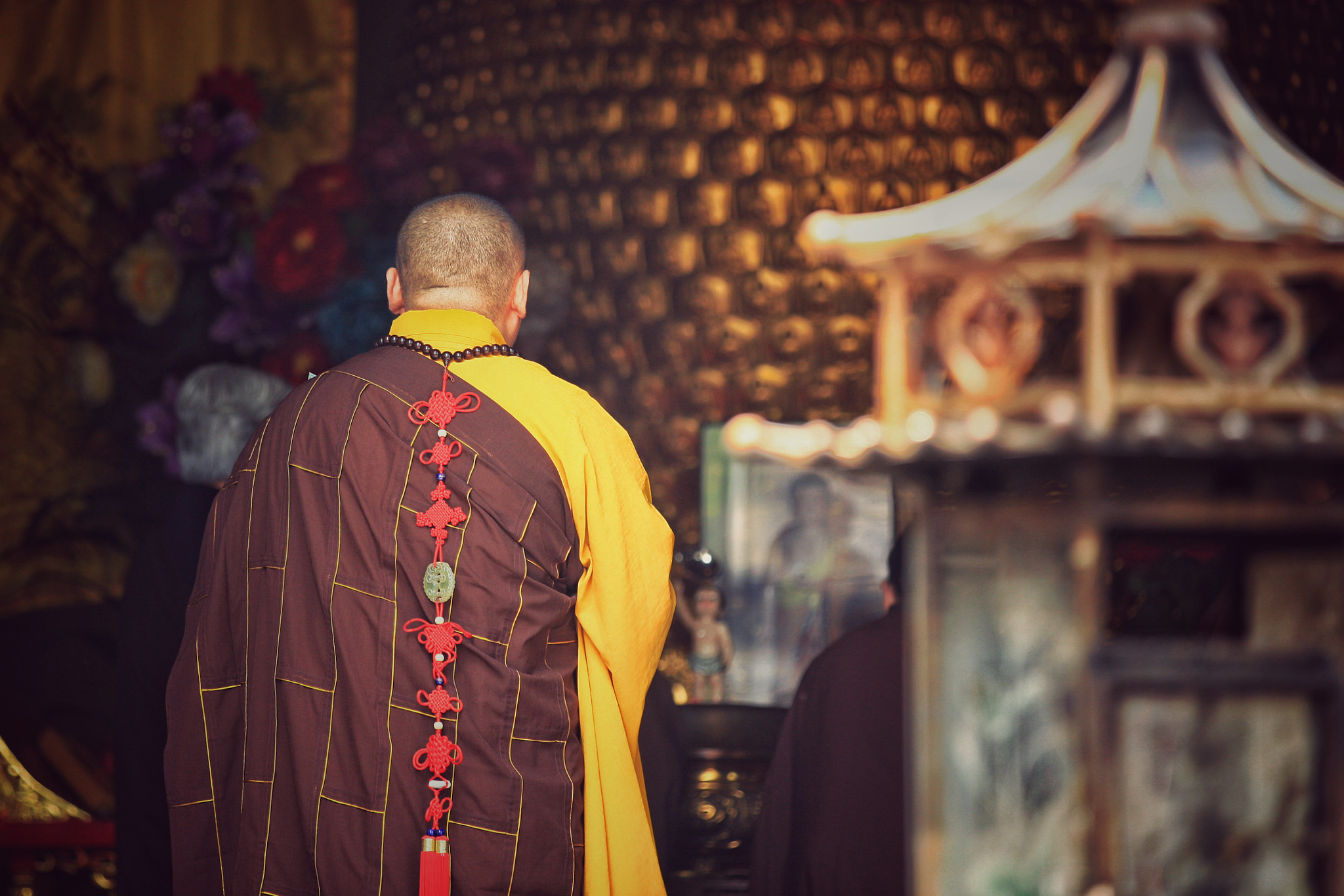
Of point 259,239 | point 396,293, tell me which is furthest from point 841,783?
point 259,239

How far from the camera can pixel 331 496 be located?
167 cm

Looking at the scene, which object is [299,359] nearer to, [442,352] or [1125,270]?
[442,352]

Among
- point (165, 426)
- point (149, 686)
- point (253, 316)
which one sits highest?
point (253, 316)

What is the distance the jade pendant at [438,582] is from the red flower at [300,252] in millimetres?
1494

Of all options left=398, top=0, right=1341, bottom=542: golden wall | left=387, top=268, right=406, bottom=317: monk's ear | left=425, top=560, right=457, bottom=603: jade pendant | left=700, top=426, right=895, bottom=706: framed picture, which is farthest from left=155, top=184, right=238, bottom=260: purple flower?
left=425, top=560, right=457, bottom=603: jade pendant

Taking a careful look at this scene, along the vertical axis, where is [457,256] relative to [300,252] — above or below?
below

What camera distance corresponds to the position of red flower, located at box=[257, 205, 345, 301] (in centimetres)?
296

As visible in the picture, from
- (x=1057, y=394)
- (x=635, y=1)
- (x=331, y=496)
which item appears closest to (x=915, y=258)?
(x=1057, y=394)

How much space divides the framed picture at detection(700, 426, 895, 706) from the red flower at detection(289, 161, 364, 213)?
3.33 ft

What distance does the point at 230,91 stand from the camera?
3217mm

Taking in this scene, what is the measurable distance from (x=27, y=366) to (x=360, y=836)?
2.09m

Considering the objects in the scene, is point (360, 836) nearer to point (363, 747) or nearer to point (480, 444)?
point (363, 747)

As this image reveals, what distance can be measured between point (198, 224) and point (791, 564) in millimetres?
1591

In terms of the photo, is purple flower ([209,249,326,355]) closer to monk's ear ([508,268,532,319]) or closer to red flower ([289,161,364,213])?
red flower ([289,161,364,213])
